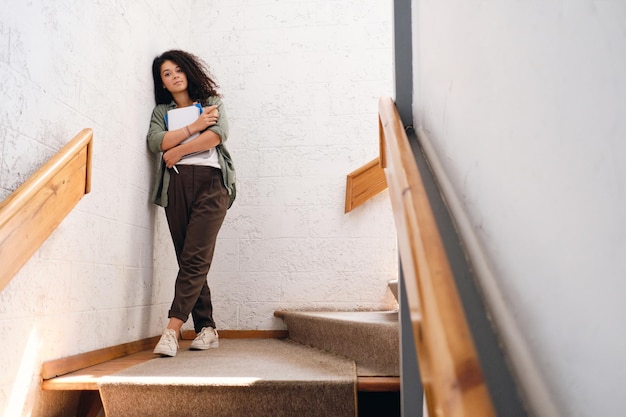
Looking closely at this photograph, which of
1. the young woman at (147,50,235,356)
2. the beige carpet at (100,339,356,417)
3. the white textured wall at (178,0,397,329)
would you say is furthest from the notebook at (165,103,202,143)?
the beige carpet at (100,339,356,417)

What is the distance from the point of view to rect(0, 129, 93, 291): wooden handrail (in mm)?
1380

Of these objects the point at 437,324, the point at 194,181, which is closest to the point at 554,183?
the point at 437,324

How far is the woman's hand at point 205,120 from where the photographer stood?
238cm

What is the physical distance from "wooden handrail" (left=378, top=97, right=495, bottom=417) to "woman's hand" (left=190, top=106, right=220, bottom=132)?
1.81 m

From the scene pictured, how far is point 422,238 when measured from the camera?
0.60m

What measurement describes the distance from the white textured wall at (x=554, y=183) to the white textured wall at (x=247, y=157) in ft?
5.09

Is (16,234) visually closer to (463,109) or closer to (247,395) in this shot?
(247,395)

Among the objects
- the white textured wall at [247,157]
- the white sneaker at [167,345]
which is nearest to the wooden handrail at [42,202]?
the white textured wall at [247,157]

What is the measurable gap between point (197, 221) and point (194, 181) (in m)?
0.20

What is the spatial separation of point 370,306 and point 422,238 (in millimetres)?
2353

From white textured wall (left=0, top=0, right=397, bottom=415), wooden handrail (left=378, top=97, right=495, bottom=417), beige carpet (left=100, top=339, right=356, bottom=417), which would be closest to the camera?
wooden handrail (left=378, top=97, right=495, bottom=417)

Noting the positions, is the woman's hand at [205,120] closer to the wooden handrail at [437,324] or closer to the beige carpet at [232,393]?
the beige carpet at [232,393]

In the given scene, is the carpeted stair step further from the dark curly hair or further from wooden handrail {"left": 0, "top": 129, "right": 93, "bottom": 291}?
the dark curly hair

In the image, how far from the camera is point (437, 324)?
0.49 meters
